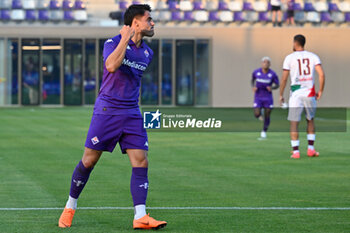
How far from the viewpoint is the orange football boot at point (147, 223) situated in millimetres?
7648

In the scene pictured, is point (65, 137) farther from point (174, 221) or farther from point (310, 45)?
point (310, 45)

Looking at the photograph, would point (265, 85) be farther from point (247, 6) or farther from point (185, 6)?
point (247, 6)

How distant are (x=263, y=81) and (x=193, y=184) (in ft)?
37.8

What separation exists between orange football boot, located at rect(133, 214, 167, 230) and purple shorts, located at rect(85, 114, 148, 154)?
63cm

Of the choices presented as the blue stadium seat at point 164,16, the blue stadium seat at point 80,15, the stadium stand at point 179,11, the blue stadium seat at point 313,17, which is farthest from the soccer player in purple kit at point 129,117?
the blue stadium seat at point 313,17

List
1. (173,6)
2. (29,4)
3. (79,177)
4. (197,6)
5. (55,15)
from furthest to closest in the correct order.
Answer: (197,6) < (173,6) < (29,4) < (55,15) < (79,177)

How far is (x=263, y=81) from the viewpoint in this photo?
2291cm

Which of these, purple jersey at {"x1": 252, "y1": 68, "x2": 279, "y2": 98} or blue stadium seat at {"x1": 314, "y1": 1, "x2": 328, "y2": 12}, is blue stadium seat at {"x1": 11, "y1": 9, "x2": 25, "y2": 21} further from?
purple jersey at {"x1": 252, "y1": 68, "x2": 279, "y2": 98}

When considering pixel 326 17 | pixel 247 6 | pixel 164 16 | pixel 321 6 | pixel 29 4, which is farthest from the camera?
pixel 321 6

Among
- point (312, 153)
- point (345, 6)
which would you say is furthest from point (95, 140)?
point (345, 6)

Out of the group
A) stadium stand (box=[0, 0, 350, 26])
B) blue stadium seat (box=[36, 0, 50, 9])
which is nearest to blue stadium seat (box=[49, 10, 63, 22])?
stadium stand (box=[0, 0, 350, 26])

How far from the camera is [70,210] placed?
7965 mm

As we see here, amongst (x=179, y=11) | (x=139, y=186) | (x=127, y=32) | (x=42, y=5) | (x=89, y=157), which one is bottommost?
(x=139, y=186)

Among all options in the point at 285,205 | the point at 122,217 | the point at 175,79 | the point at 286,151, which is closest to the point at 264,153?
the point at 286,151
